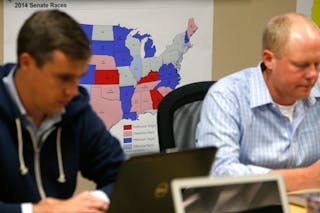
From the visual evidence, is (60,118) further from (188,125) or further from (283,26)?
(283,26)

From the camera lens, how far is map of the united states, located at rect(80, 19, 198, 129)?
3121 millimetres

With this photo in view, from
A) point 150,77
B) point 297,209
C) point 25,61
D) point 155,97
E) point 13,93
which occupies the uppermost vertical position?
point 25,61

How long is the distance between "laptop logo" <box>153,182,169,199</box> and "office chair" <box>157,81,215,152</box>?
0.73m

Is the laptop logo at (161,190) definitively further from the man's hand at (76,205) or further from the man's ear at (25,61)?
the man's ear at (25,61)

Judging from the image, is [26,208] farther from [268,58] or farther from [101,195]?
[268,58]

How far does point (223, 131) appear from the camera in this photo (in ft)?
7.50

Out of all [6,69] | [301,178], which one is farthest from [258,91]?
[6,69]

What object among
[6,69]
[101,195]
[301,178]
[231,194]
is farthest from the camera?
[301,178]

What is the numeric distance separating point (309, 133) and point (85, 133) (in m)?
0.91

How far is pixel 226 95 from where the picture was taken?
2377 millimetres

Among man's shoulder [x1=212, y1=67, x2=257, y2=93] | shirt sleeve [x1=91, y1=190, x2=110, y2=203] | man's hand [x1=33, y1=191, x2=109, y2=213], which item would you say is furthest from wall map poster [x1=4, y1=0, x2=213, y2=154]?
man's hand [x1=33, y1=191, x2=109, y2=213]

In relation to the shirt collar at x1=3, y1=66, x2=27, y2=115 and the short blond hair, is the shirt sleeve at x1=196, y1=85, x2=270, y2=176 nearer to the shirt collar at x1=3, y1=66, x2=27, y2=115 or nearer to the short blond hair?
the short blond hair

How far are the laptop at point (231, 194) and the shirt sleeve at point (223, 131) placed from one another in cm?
52

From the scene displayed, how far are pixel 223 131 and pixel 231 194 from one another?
74cm
